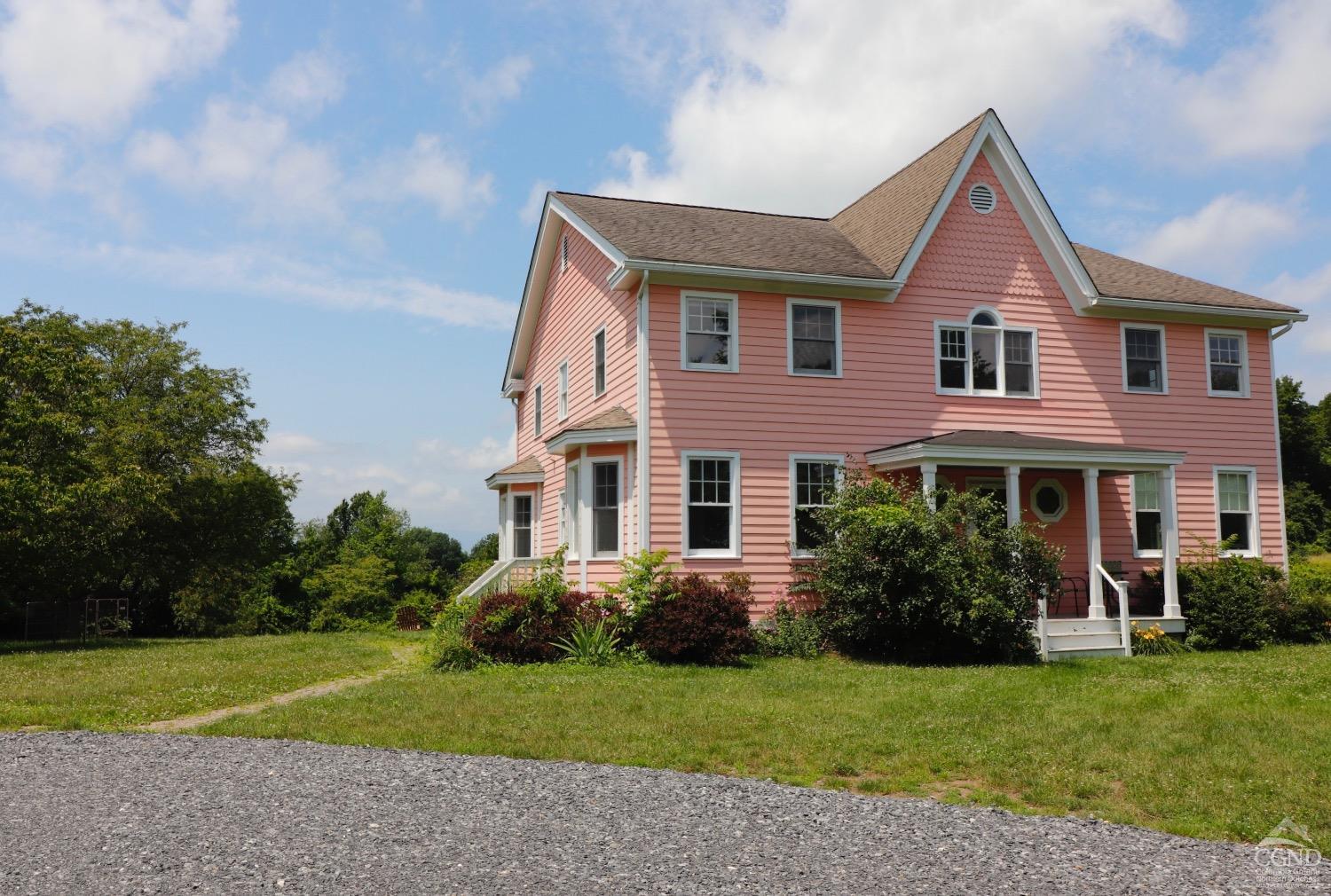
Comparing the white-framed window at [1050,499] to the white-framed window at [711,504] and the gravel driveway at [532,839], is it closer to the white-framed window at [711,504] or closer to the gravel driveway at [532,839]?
the white-framed window at [711,504]

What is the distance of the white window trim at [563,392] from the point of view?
22.8m

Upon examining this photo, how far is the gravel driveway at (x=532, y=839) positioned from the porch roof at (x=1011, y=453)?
34.1 ft

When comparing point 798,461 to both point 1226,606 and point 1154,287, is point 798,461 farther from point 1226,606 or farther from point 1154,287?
point 1154,287

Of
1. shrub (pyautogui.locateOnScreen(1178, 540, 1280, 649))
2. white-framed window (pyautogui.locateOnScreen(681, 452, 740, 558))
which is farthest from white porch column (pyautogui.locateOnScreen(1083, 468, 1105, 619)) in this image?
white-framed window (pyautogui.locateOnScreen(681, 452, 740, 558))

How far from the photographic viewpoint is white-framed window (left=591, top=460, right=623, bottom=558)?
1830cm

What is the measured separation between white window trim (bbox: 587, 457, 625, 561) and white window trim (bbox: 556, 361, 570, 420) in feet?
15.0

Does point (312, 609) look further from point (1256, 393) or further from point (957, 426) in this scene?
point (1256, 393)

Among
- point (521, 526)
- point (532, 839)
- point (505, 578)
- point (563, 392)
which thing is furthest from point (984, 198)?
point (532, 839)

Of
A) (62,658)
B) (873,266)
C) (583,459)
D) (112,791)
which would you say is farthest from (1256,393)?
(62,658)

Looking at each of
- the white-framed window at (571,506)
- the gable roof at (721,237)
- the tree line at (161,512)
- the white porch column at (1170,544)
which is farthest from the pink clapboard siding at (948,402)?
the tree line at (161,512)

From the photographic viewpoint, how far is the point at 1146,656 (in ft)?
55.2

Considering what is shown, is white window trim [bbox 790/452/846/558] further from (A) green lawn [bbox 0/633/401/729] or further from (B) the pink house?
(A) green lawn [bbox 0/633/401/729]

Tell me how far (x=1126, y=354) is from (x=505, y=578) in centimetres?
1306

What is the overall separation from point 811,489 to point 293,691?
915 cm
